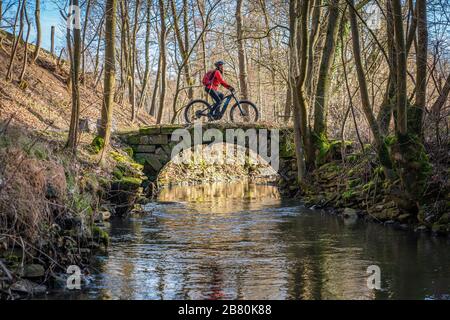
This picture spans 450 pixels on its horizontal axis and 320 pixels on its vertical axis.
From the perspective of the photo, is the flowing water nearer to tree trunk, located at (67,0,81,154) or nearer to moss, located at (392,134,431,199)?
moss, located at (392,134,431,199)

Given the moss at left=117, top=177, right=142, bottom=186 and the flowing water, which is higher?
the moss at left=117, top=177, right=142, bottom=186

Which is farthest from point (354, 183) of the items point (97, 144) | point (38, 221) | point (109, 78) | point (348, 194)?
point (38, 221)

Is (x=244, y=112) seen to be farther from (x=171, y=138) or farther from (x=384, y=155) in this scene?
(x=384, y=155)

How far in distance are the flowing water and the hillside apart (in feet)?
14.7

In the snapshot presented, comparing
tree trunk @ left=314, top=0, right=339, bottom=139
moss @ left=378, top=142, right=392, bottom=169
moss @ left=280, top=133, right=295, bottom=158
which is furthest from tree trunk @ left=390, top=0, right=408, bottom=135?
moss @ left=280, top=133, right=295, bottom=158

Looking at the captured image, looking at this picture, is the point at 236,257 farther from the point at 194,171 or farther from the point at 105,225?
the point at 194,171

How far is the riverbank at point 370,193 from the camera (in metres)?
11.3

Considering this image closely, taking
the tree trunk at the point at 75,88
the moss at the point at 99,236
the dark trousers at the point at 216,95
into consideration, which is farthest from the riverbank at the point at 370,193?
the tree trunk at the point at 75,88

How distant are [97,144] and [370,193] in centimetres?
641

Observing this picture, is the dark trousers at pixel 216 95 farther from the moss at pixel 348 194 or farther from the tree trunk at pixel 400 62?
the tree trunk at pixel 400 62

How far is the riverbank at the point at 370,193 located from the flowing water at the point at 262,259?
1.56ft

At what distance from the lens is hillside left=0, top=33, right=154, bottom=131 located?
16734mm

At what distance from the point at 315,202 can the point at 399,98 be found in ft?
17.2

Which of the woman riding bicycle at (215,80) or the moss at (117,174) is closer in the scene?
the moss at (117,174)
